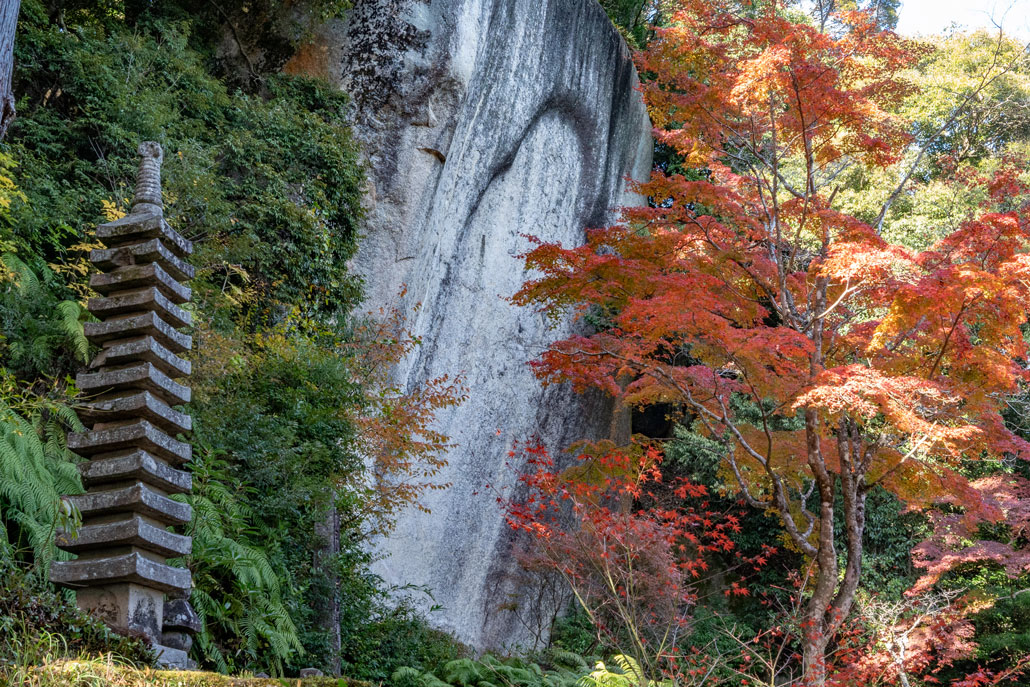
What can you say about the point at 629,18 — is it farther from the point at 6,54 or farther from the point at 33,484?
the point at 33,484

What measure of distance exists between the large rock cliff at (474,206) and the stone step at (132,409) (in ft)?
23.0

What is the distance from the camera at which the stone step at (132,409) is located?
5.65m

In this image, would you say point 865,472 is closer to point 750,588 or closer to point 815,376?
point 815,376

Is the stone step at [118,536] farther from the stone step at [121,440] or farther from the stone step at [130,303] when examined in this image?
the stone step at [130,303]

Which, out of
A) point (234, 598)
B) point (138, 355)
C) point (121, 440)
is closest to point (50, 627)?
point (121, 440)

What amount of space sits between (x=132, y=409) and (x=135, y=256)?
1146 mm

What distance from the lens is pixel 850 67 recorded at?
9664mm

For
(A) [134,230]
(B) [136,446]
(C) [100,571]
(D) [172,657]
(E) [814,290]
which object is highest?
(E) [814,290]

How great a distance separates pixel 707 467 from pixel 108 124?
10751 mm

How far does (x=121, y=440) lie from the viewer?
5.56 metres

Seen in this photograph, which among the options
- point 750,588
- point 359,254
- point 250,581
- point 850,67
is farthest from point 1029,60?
point 250,581

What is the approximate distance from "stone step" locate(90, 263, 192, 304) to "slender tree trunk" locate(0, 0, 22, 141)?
1197 millimetres

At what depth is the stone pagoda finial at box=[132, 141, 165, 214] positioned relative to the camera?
6355 mm

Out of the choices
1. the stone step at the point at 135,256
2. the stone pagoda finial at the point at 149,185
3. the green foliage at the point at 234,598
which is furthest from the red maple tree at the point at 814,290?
the stone step at the point at 135,256
